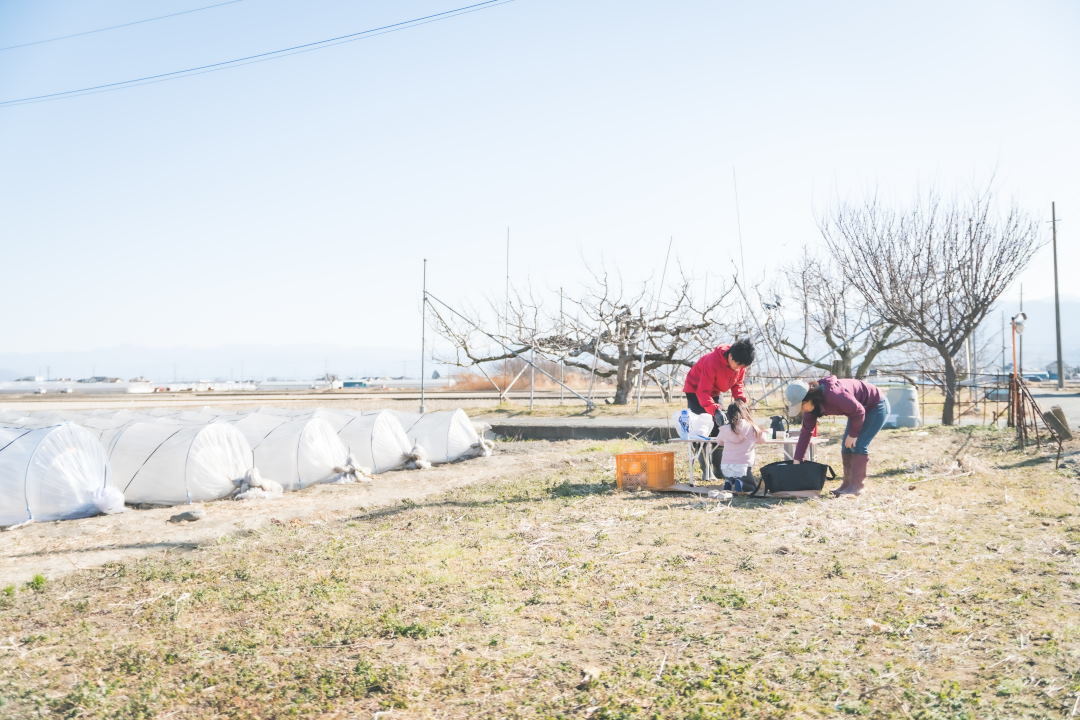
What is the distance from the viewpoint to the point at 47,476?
895 cm

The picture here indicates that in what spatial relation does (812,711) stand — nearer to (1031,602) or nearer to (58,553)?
(1031,602)

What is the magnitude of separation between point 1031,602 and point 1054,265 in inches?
1654

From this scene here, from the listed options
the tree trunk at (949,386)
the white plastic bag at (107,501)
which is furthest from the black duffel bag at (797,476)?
the tree trunk at (949,386)

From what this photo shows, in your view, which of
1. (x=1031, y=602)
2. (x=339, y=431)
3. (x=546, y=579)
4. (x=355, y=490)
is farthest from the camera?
(x=339, y=431)

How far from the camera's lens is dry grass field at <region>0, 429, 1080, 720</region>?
3.62 meters

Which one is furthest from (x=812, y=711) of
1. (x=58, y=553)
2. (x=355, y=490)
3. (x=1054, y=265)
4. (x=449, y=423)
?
(x=1054, y=265)

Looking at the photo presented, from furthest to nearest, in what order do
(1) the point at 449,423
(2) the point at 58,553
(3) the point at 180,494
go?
(1) the point at 449,423 → (3) the point at 180,494 → (2) the point at 58,553

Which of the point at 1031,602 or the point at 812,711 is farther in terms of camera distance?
the point at 1031,602

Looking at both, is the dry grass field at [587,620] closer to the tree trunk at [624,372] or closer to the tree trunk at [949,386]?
the tree trunk at [949,386]

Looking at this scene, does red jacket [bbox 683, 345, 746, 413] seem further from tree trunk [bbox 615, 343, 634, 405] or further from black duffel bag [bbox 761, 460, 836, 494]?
tree trunk [bbox 615, 343, 634, 405]

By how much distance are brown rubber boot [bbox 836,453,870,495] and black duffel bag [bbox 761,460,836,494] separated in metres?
0.21

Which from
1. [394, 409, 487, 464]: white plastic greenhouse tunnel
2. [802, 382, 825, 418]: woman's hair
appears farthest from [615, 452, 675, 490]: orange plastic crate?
[394, 409, 487, 464]: white plastic greenhouse tunnel

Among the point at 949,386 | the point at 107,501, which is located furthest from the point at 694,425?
the point at 949,386

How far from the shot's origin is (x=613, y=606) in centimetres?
492
